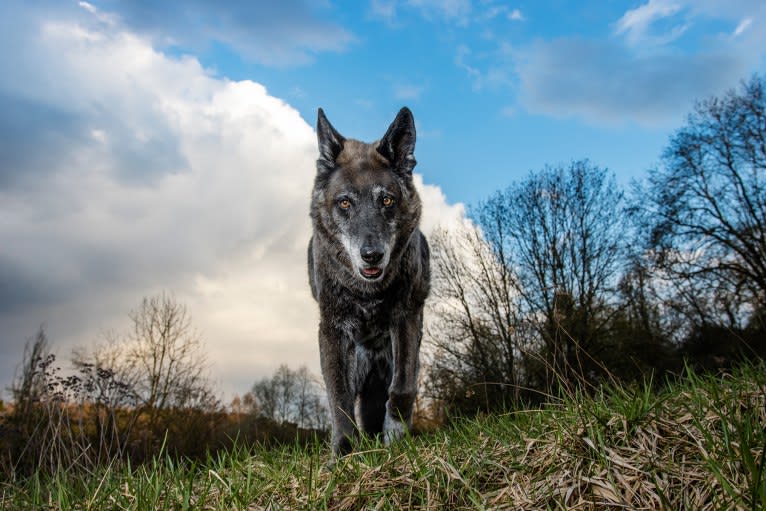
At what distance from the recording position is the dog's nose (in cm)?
568

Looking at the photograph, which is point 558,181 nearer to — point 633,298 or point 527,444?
point 633,298

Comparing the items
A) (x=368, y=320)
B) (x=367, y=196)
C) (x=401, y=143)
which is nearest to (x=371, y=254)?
(x=367, y=196)

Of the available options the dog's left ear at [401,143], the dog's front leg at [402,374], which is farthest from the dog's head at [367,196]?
the dog's front leg at [402,374]

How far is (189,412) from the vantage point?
2102 cm

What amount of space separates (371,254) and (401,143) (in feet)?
5.54

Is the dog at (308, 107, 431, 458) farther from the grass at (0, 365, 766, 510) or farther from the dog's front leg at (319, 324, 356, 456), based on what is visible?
the grass at (0, 365, 766, 510)

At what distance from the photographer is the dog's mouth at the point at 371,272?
19.0ft

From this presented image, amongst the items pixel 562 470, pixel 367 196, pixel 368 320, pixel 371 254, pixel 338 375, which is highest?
pixel 367 196

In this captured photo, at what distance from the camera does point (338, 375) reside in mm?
6258

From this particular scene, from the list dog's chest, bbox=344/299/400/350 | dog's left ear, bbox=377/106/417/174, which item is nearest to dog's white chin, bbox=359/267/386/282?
dog's chest, bbox=344/299/400/350

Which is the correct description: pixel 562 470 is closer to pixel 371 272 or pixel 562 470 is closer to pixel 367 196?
pixel 371 272

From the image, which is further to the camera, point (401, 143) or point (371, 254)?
point (401, 143)

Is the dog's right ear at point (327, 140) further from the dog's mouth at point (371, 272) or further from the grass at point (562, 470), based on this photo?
the grass at point (562, 470)

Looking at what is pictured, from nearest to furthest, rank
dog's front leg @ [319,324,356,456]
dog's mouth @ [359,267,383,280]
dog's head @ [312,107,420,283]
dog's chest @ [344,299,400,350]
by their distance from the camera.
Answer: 1. dog's mouth @ [359,267,383,280]
2. dog's head @ [312,107,420,283]
3. dog's front leg @ [319,324,356,456]
4. dog's chest @ [344,299,400,350]
